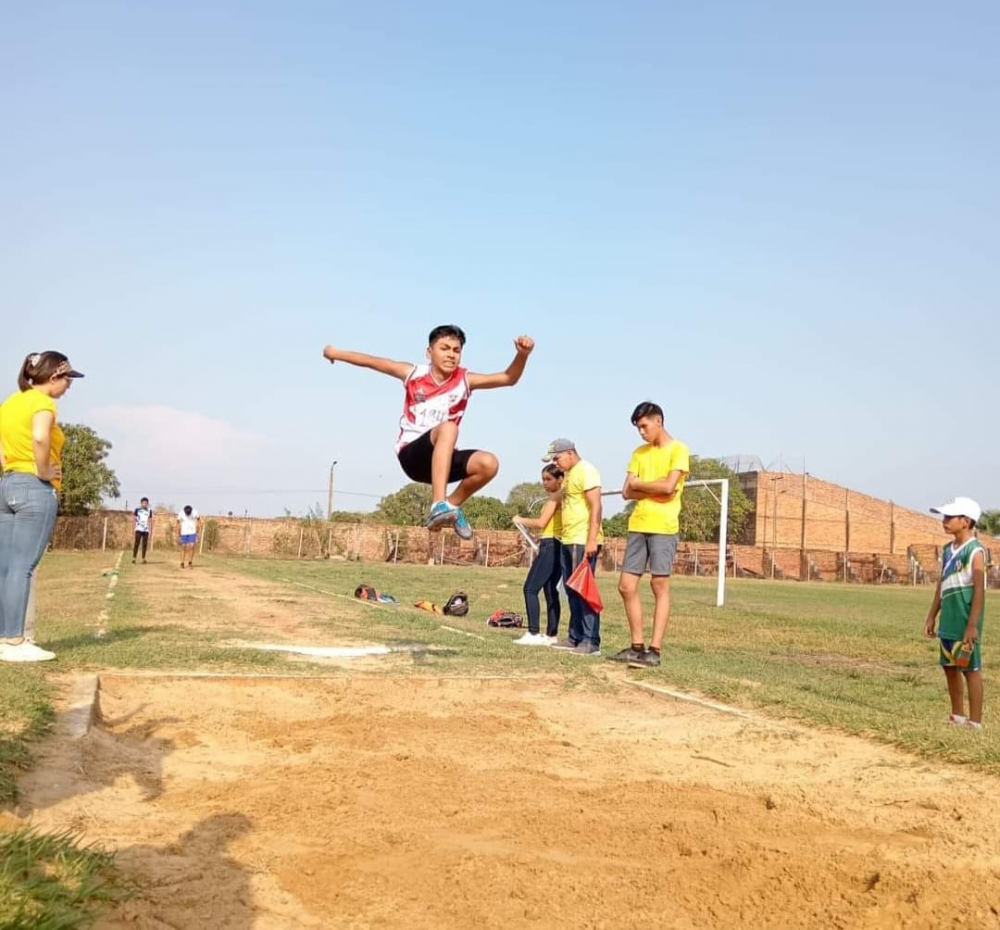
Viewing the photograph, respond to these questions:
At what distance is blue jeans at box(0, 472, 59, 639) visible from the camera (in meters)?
6.25

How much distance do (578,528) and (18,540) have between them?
194 inches

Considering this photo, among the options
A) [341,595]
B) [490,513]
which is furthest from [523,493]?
[341,595]

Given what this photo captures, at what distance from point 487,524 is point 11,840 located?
6253 centimetres

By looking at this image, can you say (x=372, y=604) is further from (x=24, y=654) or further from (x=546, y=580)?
(x=24, y=654)

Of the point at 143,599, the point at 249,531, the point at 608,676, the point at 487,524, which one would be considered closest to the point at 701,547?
the point at 487,524

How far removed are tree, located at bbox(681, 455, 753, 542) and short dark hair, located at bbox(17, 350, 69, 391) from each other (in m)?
54.3

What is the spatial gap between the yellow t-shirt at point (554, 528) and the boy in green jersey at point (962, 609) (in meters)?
3.85

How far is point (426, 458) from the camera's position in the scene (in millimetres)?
5859

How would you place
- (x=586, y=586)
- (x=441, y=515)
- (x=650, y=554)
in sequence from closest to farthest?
(x=441, y=515) → (x=650, y=554) → (x=586, y=586)

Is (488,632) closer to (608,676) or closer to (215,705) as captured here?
(608,676)

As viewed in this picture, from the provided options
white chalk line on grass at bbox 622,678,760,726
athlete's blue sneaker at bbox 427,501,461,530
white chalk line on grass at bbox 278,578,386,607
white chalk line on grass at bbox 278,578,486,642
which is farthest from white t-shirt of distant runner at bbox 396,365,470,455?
white chalk line on grass at bbox 278,578,386,607

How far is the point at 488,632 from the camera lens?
10875 millimetres

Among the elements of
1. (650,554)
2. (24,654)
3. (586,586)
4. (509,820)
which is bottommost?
(509,820)

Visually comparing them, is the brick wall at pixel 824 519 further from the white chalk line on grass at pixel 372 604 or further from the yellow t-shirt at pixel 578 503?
the yellow t-shirt at pixel 578 503
